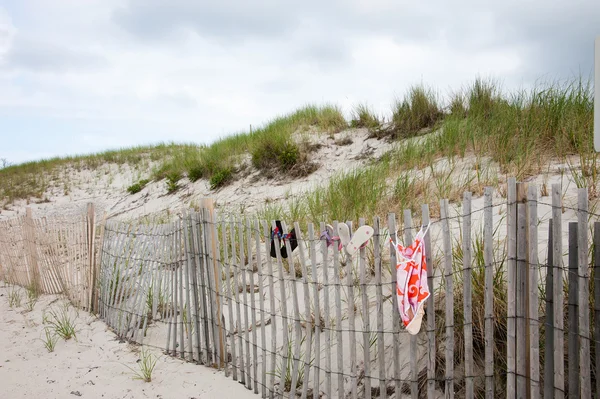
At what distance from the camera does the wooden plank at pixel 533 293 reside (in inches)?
95.3

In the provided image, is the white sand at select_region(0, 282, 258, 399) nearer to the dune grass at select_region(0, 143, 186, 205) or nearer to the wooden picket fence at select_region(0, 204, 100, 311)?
the wooden picket fence at select_region(0, 204, 100, 311)

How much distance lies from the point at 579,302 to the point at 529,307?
0.79 ft

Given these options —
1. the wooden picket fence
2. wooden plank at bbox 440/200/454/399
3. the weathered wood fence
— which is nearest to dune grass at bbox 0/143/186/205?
the wooden picket fence

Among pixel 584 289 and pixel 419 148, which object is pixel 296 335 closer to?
pixel 584 289

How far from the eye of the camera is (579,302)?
2.36 metres

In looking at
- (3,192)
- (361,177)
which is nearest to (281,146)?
(361,177)

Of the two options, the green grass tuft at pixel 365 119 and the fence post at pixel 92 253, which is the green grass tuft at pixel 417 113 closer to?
the green grass tuft at pixel 365 119

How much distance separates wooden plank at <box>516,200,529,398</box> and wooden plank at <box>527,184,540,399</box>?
41mm

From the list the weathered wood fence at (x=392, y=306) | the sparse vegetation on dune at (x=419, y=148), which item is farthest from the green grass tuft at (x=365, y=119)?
the weathered wood fence at (x=392, y=306)

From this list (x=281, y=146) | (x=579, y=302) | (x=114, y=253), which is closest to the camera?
(x=579, y=302)

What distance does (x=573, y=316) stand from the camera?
2.42 metres

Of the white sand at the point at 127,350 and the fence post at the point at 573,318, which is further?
the white sand at the point at 127,350

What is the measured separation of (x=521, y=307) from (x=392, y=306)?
0.82 meters

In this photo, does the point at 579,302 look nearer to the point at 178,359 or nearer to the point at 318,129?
the point at 178,359
